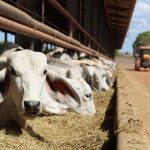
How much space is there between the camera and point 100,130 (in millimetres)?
4621

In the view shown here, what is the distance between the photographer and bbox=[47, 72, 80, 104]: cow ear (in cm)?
430

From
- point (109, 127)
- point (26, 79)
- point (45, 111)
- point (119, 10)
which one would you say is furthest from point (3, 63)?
point (119, 10)

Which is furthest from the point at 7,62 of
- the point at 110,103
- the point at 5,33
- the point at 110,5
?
the point at 110,5

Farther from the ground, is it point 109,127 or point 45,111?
point 45,111

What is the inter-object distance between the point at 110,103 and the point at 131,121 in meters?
2.68

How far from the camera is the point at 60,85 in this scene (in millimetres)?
4434

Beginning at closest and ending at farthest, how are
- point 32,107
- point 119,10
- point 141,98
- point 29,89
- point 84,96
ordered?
point 32,107
point 29,89
point 84,96
point 141,98
point 119,10

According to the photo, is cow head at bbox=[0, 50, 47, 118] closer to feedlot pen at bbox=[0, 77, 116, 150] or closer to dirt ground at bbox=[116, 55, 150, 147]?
feedlot pen at bbox=[0, 77, 116, 150]

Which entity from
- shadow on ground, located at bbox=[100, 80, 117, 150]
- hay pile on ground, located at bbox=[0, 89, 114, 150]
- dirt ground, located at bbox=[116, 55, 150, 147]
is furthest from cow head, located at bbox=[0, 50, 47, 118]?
dirt ground, located at bbox=[116, 55, 150, 147]

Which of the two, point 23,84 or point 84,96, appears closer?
point 23,84

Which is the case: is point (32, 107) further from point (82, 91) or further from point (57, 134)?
point (82, 91)

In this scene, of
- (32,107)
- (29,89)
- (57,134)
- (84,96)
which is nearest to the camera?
(32,107)

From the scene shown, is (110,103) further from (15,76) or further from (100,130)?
(15,76)

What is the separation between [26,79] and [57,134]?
815mm
